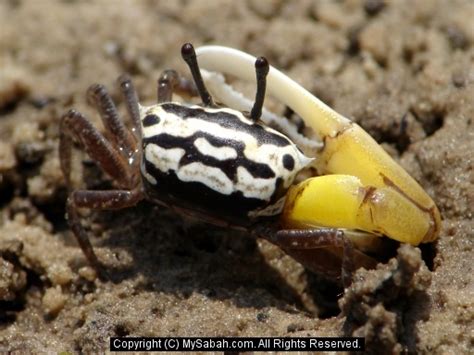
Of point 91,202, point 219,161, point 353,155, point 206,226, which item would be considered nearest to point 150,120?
point 219,161

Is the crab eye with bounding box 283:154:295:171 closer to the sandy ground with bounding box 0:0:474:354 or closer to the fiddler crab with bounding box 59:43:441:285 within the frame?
the fiddler crab with bounding box 59:43:441:285

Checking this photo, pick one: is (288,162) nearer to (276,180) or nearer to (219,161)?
(276,180)

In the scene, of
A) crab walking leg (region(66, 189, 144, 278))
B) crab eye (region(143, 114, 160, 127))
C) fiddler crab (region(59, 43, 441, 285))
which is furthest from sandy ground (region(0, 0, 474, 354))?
crab eye (region(143, 114, 160, 127))

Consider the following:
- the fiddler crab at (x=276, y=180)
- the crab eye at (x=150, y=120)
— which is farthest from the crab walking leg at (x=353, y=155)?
the crab eye at (x=150, y=120)

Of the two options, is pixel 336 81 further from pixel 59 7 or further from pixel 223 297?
pixel 59 7

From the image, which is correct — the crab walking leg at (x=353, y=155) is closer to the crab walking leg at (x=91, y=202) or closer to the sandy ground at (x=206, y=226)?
the sandy ground at (x=206, y=226)

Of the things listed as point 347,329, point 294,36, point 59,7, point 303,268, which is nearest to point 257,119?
point 303,268
